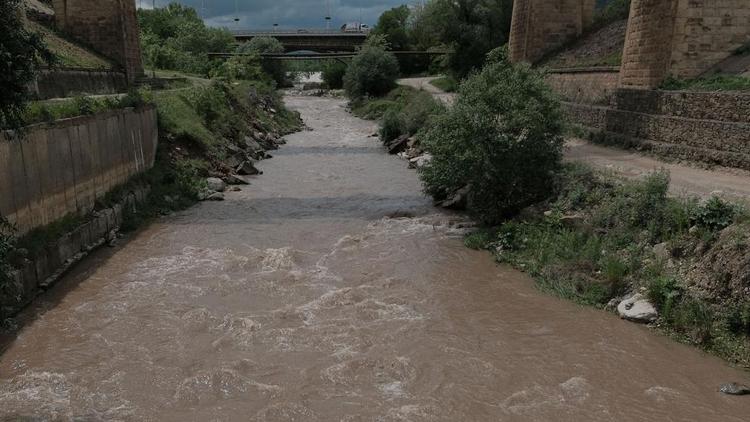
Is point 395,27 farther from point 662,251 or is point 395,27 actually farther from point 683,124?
point 662,251

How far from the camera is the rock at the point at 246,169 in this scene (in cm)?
2305

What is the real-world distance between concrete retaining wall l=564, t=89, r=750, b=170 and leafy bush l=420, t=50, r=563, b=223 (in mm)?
3687

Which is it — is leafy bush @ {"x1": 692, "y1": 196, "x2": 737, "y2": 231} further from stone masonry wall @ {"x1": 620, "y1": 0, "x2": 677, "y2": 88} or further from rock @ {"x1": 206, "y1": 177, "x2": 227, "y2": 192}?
rock @ {"x1": 206, "y1": 177, "x2": 227, "y2": 192}

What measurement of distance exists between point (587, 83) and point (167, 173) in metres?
16.8

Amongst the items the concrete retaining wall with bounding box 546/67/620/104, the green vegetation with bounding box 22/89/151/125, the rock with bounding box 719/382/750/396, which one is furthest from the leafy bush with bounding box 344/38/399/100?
the rock with bounding box 719/382/750/396

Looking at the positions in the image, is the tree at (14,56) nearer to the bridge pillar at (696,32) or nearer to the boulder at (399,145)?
the bridge pillar at (696,32)

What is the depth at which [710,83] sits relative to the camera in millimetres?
15766

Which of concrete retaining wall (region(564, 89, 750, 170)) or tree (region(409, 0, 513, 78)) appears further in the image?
tree (region(409, 0, 513, 78))

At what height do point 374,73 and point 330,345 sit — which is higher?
point 374,73

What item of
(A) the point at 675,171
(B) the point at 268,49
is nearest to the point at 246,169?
(A) the point at 675,171

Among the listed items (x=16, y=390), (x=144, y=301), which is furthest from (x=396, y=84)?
(x=16, y=390)

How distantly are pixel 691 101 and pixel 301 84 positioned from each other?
76.0 m

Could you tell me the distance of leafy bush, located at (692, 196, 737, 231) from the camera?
30.8 ft

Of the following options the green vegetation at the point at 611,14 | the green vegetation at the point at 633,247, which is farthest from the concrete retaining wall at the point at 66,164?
the green vegetation at the point at 611,14
